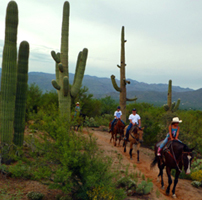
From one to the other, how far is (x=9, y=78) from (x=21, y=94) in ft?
3.28

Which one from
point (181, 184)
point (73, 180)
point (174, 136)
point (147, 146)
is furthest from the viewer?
point (147, 146)

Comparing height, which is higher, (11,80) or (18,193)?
(11,80)

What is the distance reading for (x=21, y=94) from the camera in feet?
31.1

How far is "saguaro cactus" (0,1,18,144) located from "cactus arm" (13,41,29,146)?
42 centimetres

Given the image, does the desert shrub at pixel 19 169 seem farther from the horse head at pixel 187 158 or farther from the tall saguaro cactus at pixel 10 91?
the horse head at pixel 187 158

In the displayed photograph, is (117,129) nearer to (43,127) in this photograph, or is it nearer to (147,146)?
(147,146)

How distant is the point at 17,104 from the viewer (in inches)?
368

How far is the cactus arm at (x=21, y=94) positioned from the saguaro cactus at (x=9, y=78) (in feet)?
1.37

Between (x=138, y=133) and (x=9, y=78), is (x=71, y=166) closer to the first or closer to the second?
(x=9, y=78)

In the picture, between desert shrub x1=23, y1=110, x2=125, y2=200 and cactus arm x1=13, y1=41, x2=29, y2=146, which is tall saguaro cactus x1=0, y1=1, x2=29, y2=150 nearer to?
cactus arm x1=13, y1=41, x2=29, y2=146

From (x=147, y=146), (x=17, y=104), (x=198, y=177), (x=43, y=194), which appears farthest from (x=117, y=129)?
(x=43, y=194)

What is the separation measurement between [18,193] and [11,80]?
458cm

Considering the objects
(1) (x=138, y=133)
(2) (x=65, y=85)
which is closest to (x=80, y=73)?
(2) (x=65, y=85)

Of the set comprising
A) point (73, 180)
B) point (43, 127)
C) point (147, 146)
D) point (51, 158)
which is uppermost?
point (43, 127)
